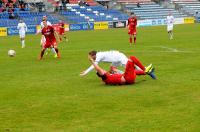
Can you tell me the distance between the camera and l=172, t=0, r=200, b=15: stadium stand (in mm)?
88088

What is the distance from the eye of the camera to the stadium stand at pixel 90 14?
235ft

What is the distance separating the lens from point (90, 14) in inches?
2933

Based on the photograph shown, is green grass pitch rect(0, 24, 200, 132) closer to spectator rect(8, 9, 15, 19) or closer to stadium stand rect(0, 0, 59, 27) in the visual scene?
stadium stand rect(0, 0, 59, 27)

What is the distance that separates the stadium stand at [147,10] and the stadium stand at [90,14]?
3.16 metres

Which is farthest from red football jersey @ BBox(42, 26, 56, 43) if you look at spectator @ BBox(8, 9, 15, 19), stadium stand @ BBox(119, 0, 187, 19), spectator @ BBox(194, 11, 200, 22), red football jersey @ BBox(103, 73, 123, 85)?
spectator @ BBox(194, 11, 200, 22)

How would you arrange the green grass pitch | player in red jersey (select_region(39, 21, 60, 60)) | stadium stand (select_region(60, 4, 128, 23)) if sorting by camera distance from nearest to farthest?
1. the green grass pitch
2. player in red jersey (select_region(39, 21, 60, 60))
3. stadium stand (select_region(60, 4, 128, 23))

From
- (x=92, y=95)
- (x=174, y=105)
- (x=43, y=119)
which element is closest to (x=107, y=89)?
(x=92, y=95)

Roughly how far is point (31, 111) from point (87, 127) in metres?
2.20

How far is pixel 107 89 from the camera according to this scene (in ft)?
47.8

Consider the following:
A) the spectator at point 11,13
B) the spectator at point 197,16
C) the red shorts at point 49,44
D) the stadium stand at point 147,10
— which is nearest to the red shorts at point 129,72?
the red shorts at point 49,44

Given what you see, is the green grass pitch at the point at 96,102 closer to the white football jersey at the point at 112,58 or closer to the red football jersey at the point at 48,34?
the white football jersey at the point at 112,58

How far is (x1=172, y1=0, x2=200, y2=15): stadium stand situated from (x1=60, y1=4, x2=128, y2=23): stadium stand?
1466 cm

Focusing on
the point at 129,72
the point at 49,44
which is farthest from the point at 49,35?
the point at 129,72

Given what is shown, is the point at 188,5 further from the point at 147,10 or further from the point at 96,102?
the point at 96,102
